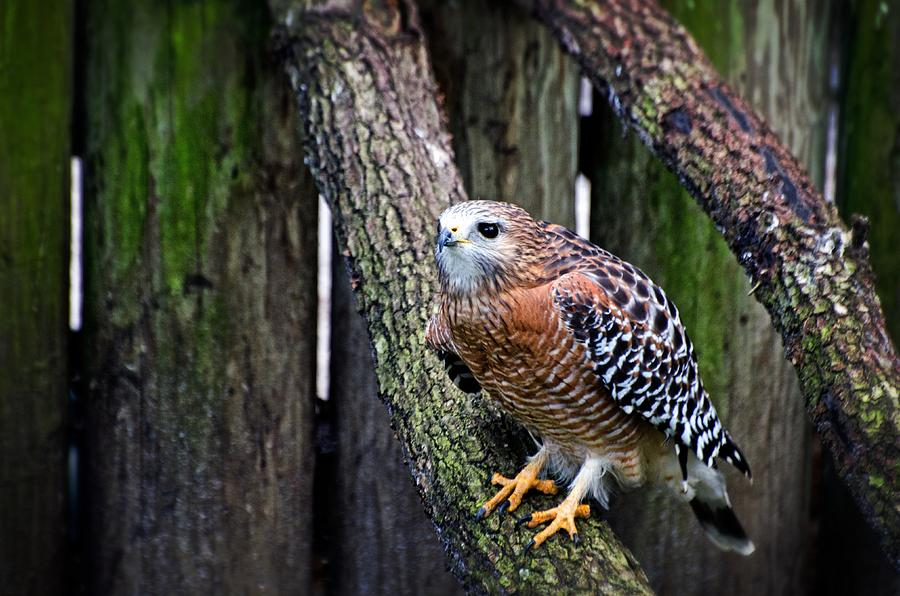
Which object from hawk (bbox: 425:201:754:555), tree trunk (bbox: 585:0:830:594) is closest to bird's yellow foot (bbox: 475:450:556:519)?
hawk (bbox: 425:201:754:555)

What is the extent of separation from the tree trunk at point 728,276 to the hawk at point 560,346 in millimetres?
908

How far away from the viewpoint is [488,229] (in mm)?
3596

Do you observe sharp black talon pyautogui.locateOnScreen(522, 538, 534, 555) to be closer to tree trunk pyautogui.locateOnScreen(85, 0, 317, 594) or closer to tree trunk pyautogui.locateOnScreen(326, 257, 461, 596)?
tree trunk pyautogui.locateOnScreen(326, 257, 461, 596)

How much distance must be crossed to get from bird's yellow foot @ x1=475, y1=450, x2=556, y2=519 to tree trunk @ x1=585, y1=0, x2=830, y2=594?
1166 mm

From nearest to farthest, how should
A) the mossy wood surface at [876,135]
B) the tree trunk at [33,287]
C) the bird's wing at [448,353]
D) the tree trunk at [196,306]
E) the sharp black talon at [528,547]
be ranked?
the sharp black talon at [528,547], the bird's wing at [448,353], the tree trunk at [33,287], the tree trunk at [196,306], the mossy wood surface at [876,135]

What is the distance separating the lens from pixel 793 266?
3.59 m

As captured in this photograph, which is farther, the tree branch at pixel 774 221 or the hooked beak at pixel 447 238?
the hooked beak at pixel 447 238

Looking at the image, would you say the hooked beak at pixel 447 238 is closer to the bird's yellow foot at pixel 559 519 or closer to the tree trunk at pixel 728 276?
the bird's yellow foot at pixel 559 519

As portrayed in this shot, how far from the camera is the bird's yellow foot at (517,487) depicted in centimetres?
346

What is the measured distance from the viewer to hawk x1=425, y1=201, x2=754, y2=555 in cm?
357

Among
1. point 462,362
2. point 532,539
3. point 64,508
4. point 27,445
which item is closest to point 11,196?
point 27,445

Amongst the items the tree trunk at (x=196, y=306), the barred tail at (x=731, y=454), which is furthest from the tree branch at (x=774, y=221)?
the tree trunk at (x=196, y=306)

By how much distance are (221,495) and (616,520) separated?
161 centimetres

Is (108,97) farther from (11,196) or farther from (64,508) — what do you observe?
(64,508)
